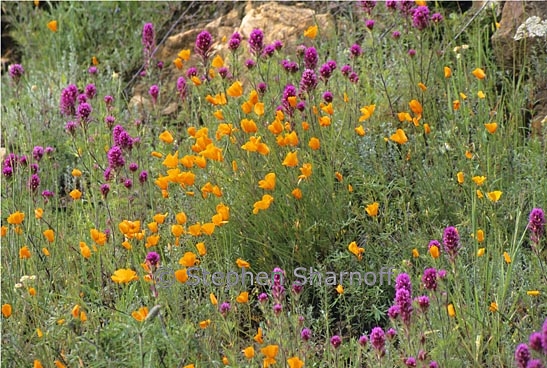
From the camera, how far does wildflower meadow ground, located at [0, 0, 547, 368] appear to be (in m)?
2.71

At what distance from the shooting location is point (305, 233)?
3.49 metres

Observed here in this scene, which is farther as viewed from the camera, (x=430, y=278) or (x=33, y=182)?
(x=33, y=182)

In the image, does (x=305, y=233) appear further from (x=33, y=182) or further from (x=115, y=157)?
(x=33, y=182)

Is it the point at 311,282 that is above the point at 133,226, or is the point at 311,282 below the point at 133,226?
below

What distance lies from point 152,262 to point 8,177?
4.28 ft

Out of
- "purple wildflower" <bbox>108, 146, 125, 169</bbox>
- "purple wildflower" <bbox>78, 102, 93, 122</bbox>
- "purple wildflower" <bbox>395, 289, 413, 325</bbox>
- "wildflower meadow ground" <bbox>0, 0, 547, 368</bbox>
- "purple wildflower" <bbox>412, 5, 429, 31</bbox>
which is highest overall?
"purple wildflower" <bbox>412, 5, 429, 31</bbox>

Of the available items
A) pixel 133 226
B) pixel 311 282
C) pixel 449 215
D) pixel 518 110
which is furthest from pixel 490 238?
pixel 133 226

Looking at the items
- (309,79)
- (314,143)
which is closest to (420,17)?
(309,79)

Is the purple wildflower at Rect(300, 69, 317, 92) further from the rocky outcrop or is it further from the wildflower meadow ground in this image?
the rocky outcrop

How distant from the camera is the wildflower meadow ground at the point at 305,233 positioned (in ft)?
8.87

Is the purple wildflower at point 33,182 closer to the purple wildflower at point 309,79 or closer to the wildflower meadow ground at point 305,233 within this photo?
the wildflower meadow ground at point 305,233

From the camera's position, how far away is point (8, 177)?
3.66 metres

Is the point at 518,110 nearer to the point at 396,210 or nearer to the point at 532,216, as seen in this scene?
the point at 396,210

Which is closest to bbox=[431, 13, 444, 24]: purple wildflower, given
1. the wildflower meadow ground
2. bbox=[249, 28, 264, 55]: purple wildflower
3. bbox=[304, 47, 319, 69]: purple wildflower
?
the wildflower meadow ground
